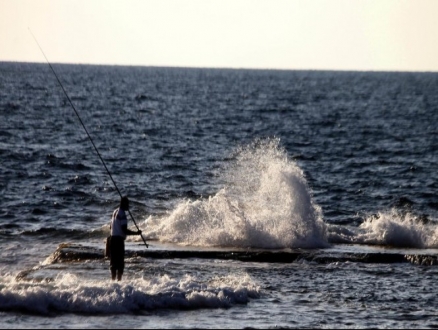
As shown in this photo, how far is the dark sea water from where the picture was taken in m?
14.8

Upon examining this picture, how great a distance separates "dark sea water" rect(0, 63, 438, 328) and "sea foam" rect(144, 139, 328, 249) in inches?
1.6

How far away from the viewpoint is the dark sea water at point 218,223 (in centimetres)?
1481

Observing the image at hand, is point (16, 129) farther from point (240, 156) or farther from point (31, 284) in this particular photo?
point (31, 284)

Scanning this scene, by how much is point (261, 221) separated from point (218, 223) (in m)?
1.13

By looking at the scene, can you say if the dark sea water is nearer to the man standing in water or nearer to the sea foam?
the sea foam

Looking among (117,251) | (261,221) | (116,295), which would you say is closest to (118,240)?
(117,251)

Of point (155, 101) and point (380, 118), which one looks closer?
point (380, 118)

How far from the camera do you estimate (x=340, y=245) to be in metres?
22.0

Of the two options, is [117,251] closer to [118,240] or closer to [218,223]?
[118,240]

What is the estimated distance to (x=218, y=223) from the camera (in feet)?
75.6

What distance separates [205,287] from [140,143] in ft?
107

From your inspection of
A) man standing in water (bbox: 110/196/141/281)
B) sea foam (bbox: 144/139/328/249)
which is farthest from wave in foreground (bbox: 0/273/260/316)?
sea foam (bbox: 144/139/328/249)

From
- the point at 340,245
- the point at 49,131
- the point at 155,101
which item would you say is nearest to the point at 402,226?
the point at 340,245

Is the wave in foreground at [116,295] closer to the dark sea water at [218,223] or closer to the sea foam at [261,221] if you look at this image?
the dark sea water at [218,223]
